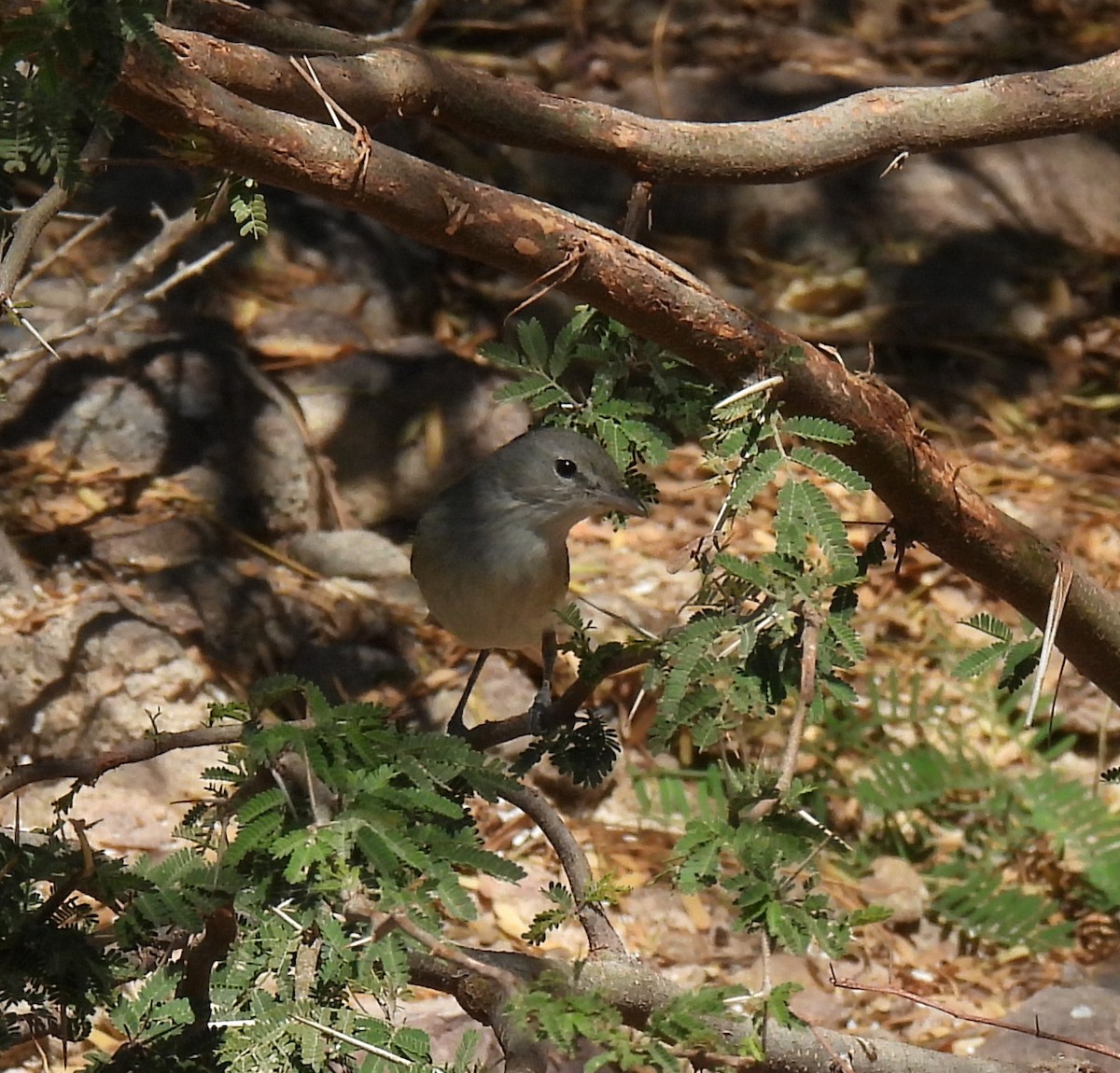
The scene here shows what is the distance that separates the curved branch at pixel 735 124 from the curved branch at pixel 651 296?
54 centimetres

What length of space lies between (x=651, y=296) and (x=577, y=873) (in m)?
1.15

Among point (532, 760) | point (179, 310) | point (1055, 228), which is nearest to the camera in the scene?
point (532, 760)

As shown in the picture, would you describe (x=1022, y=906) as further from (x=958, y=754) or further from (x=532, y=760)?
(x=532, y=760)

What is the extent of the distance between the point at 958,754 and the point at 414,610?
2.29m

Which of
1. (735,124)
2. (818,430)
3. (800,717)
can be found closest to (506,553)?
(735,124)

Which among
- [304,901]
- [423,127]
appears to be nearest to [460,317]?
[423,127]

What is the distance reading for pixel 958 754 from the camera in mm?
5625

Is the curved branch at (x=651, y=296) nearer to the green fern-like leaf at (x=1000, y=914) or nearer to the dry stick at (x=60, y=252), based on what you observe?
the green fern-like leaf at (x=1000, y=914)

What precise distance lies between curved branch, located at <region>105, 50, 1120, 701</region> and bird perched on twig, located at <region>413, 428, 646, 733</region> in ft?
4.13

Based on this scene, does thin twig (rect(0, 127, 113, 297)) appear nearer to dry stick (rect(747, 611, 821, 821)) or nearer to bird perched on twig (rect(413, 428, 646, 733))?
bird perched on twig (rect(413, 428, 646, 733))

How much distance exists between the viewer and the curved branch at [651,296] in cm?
227

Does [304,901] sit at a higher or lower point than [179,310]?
higher

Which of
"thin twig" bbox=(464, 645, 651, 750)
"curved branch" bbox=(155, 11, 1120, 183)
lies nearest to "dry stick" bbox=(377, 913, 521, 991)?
"thin twig" bbox=(464, 645, 651, 750)

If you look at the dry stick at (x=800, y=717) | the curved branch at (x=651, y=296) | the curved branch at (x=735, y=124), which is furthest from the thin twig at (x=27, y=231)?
the dry stick at (x=800, y=717)
